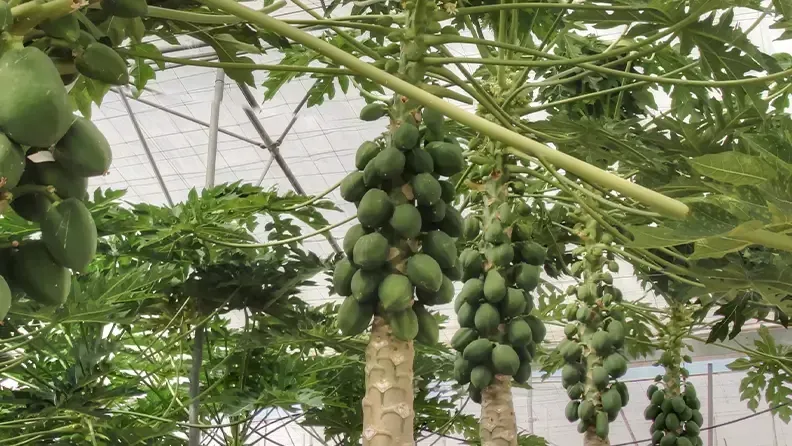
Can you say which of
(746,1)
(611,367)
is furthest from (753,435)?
(746,1)

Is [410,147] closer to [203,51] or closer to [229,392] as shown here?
[229,392]

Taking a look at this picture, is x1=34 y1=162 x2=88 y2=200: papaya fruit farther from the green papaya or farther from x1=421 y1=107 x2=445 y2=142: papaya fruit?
x1=421 y1=107 x2=445 y2=142: papaya fruit

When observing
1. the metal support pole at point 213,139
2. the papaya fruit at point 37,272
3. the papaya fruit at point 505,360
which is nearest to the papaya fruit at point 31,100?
the papaya fruit at point 37,272

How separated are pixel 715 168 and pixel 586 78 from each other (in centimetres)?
202

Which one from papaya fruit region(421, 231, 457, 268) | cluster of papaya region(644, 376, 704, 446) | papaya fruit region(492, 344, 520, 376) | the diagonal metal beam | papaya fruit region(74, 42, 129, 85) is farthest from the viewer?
the diagonal metal beam

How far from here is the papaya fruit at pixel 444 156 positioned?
150cm

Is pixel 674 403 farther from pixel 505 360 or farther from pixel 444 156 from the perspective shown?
pixel 444 156

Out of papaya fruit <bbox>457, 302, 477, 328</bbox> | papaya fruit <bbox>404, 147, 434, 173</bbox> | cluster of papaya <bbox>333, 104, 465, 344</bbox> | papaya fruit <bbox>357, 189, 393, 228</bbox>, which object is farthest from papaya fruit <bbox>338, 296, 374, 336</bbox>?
papaya fruit <bbox>457, 302, 477, 328</bbox>

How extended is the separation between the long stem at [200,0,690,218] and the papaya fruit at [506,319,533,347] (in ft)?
4.25

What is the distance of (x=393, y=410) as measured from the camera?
132 centimetres

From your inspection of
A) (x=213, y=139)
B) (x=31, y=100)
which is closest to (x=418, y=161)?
(x=31, y=100)

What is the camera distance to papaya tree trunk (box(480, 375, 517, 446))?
1.94 metres

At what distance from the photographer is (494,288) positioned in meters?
1.99

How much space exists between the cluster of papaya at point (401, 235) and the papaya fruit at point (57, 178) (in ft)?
2.20
